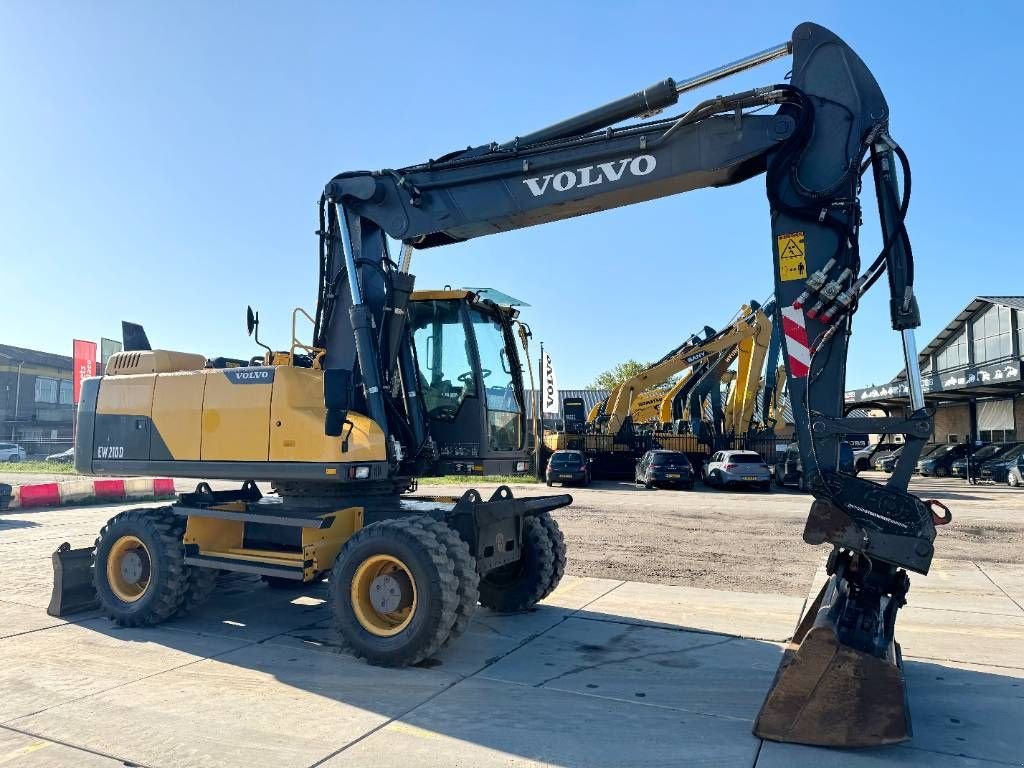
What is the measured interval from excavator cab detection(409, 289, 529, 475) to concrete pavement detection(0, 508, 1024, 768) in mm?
1623

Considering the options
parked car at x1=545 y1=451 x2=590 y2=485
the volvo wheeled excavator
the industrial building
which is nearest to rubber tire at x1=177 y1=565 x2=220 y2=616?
the volvo wheeled excavator

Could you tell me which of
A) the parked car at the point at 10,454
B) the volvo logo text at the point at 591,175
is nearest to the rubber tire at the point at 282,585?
the volvo logo text at the point at 591,175

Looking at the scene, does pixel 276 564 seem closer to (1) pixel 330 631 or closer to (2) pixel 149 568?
(1) pixel 330 631

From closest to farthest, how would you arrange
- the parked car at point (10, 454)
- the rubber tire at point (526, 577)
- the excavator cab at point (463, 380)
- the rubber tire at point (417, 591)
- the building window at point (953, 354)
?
the rubber tire at point (417, 591) → the excavator cab at point (463, 380) → the rubber tire at point (526, 577) → the building window at point (953, 354) → the parked car at point (10, 454)

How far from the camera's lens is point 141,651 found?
6312 mm

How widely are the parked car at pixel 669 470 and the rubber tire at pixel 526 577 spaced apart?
18196 millimetres

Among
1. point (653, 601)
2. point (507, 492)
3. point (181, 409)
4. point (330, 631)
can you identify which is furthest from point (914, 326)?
point (181, 409)

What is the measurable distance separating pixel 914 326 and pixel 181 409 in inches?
255

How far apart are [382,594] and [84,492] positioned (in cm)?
1759

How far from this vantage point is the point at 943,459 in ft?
104

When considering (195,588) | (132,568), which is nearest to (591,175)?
(195,588)

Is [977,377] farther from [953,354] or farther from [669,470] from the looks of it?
[669,470]

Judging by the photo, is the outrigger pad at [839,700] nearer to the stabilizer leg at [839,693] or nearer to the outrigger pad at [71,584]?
the stabilizer leg at [839,693]

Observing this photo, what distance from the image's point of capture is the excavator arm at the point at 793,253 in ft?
14.6
